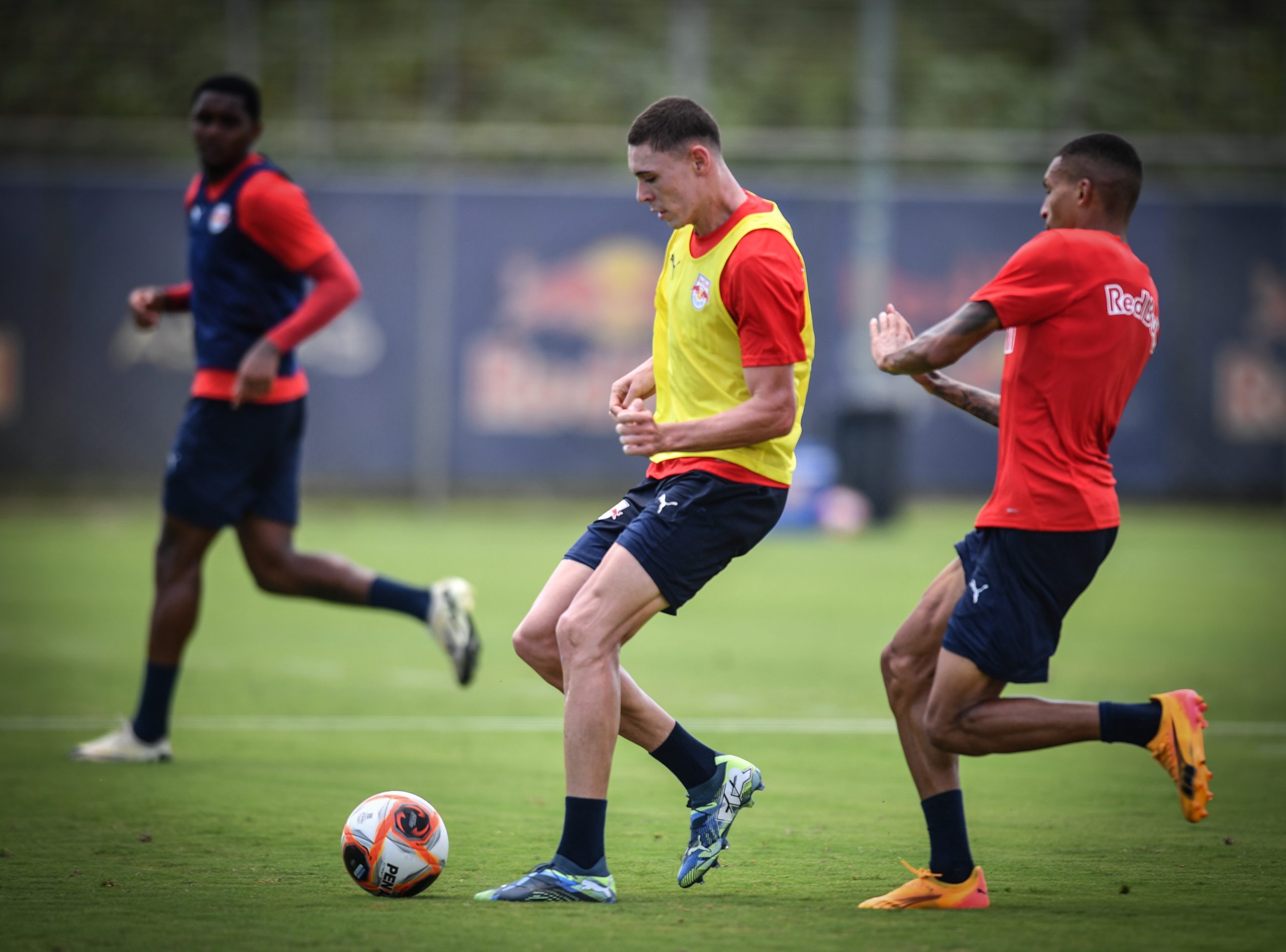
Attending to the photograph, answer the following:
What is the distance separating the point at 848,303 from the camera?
22.6 metres

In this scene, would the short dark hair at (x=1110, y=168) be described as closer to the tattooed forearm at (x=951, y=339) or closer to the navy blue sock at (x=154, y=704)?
the tattooed forearm at (x=951, y=339)

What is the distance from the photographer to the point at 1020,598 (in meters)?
4.70

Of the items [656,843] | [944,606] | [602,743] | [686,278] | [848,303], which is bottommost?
[656,843]

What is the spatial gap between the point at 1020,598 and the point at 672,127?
5.83 feet

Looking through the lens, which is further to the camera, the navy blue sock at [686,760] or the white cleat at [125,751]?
the white cleat at [125,751]

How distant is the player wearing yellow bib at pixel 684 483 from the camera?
478 centimetres

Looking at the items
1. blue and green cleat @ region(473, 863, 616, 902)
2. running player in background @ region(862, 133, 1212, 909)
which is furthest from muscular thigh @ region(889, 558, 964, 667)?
blue and green cleat @ region(473, 863, 616, 902)

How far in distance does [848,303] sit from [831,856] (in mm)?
17704

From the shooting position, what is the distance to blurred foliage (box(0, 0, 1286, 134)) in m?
26.2

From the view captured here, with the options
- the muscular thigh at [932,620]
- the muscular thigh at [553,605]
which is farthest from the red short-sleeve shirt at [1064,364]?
the muscular thigh at [553,605]

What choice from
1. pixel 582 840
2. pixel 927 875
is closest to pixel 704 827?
pixel 582 840

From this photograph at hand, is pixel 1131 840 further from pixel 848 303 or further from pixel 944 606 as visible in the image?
pixel 848 303

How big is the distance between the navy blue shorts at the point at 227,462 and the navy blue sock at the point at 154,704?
675 mm

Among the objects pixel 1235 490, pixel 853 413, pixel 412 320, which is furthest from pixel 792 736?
pixel 1235 490
